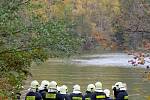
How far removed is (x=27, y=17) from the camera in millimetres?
11148

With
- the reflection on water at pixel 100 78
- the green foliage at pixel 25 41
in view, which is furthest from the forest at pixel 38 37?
the reflection on water at pixel 100 78

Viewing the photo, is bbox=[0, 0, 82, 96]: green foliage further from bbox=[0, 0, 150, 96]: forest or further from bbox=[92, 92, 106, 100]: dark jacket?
bbox=[92, 92, 106, 100]: dark jacket

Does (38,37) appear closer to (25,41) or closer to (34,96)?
(25,41)

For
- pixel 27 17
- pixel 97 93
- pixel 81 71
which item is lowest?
pixel 81 71

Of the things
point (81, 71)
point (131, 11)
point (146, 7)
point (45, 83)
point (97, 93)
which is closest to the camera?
point (146, 7)

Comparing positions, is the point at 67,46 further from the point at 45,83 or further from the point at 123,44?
the point at 45,83

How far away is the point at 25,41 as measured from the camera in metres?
11.2

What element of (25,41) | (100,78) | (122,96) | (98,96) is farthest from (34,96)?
(100,78)

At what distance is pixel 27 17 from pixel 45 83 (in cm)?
484

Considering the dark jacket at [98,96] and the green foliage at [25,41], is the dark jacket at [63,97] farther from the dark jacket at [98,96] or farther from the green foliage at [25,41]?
the green foliage at [25,41]

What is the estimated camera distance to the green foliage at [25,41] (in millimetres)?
10711

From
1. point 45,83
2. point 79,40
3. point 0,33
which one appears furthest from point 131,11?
point 45,83

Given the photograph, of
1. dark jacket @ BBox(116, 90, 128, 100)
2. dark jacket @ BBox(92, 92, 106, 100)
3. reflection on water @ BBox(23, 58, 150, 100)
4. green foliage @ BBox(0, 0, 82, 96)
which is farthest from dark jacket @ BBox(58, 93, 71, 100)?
reflection on water @ BBox(23, 58, 150, 100)

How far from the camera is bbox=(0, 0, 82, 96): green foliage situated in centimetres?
1071
